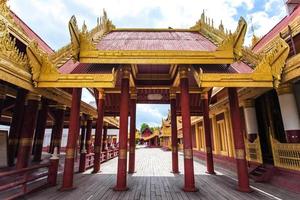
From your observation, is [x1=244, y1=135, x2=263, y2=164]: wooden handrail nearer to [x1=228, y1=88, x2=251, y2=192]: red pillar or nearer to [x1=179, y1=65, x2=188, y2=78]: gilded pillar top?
[x1=228, y1=88, x2=251, y2=192]: red pillar

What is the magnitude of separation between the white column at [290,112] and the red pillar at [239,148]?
206 cm

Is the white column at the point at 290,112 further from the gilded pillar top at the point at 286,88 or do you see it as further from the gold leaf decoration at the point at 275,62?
the gold leaf decoration at the point at 275,62

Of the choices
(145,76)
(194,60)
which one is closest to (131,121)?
(145,76)

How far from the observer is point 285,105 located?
6.82 m

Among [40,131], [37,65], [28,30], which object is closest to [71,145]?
[37,65]

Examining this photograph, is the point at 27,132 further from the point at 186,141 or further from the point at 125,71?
the point at 186,141

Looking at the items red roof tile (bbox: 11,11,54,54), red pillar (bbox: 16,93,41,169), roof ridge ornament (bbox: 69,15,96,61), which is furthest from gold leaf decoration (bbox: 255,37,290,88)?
red roof tile (bbox: 11,11,54,54)

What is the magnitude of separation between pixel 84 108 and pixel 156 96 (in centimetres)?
531

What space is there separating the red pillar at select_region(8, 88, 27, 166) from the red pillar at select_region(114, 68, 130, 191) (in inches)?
241

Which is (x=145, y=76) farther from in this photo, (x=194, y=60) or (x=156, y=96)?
(x=194, y=60)

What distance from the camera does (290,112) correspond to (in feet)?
22.0

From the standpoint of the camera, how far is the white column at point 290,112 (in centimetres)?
653

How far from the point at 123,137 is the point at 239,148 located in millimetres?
4375

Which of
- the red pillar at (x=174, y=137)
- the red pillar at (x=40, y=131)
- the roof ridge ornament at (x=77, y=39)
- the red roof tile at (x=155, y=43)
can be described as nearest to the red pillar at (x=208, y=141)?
the red pillar at (x=174, y=137)
